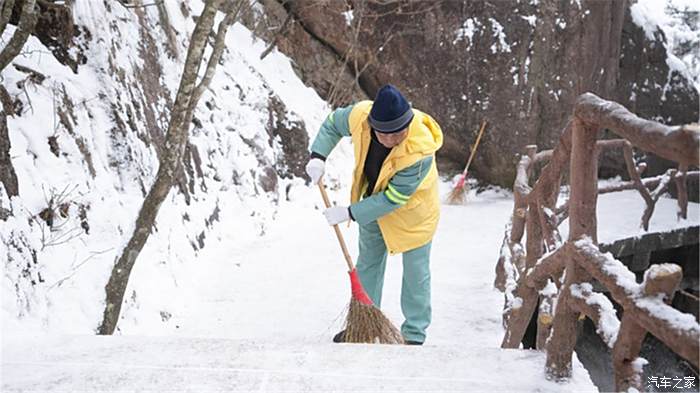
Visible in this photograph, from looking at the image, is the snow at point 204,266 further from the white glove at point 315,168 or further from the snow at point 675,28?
the snow at point 675,28

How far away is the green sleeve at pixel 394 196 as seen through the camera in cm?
329

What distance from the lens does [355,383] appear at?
2.29 metres

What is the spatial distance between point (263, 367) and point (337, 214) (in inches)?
50.0

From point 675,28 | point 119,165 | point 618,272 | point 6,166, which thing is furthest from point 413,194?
point 675,28

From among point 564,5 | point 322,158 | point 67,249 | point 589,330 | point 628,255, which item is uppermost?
point 564,5

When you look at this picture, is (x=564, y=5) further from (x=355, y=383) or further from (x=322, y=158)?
(x=355, y=383)

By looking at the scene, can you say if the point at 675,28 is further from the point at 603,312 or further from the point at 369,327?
the point at 603,312

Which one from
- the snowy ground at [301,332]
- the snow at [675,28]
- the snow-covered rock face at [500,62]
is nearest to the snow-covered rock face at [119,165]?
the snowy ground at [301,332]

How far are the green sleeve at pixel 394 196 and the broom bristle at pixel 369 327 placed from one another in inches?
24.5

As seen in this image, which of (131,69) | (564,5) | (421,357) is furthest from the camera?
(564,5)

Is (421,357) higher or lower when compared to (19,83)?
lower

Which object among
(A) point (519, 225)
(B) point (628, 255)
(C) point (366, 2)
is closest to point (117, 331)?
(A) point (519, 225)

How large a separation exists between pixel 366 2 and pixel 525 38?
2.90 meters

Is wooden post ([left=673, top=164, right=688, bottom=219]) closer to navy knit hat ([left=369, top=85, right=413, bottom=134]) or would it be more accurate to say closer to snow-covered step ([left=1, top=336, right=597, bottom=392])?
navy knit hat ([left=369, top=85, right=413, bottom=134])
